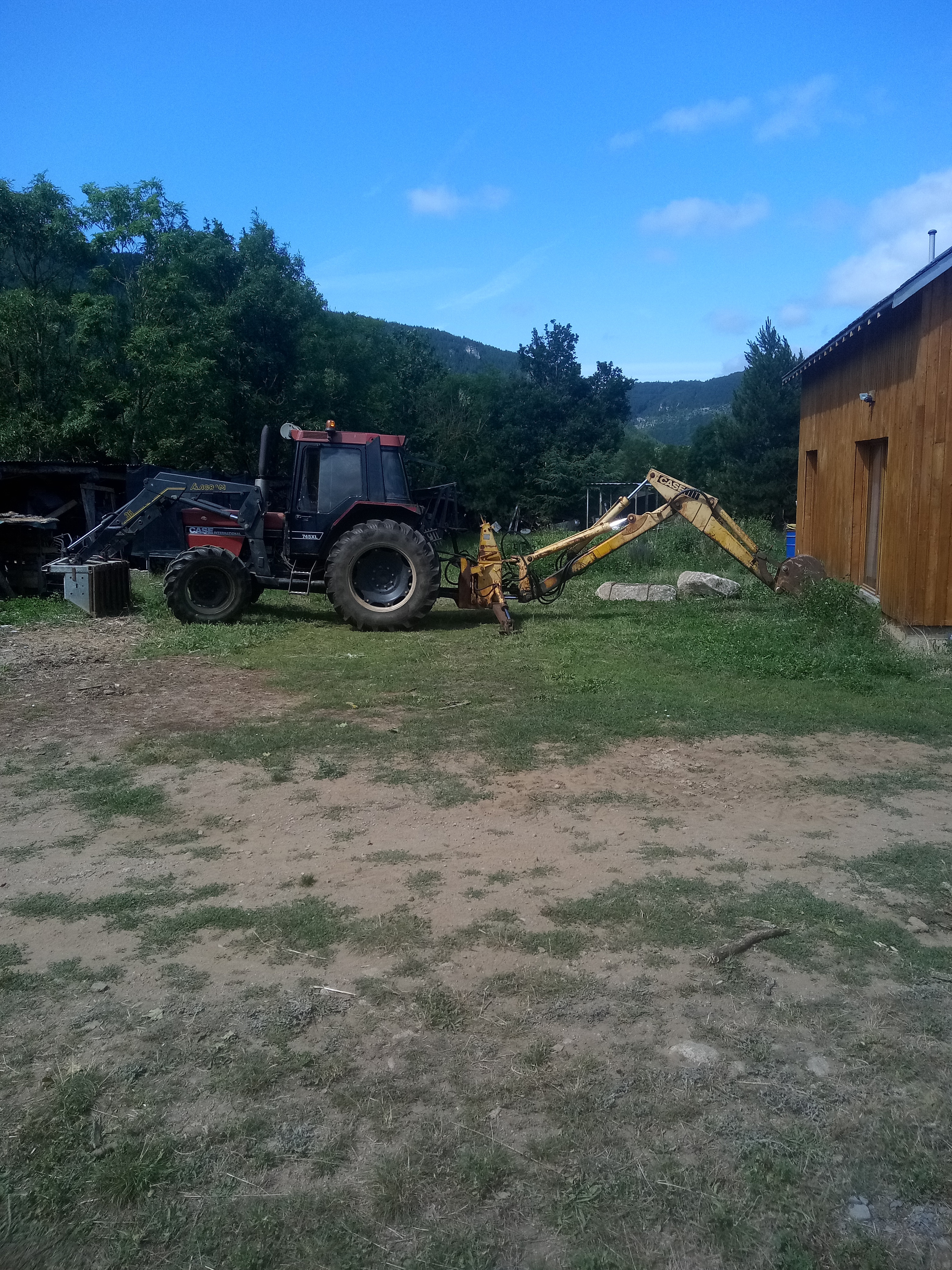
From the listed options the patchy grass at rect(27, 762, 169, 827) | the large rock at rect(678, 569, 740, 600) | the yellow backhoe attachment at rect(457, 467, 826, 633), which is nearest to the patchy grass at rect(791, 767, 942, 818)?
the patchy grass at rect(27, 762, 169, 827)

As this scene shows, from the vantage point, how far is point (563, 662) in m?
10.1

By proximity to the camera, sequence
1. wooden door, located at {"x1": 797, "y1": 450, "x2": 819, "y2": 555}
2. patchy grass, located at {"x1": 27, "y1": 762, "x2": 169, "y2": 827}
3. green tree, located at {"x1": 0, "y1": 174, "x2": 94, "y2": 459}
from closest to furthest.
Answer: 1. patchy grass, located at {"x1": 27, "y1": 762, "x2": 169, "y2": 827}
2. wooden door, located at {"x1": 797, "y1": 450, "x2": 819, "y2": 555}
3. green tree, located at {"x1": 0, "y1": 174, "x2": 94, "y2": 459}

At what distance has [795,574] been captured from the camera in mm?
13344

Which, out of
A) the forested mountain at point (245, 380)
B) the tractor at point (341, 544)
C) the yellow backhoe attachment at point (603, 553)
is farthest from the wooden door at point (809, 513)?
the forested mountain at point (245, 380)

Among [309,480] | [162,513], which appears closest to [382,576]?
[309,480]

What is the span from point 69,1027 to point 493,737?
13.5ft

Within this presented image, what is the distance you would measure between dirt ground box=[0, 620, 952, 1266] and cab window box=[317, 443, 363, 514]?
5.26 m

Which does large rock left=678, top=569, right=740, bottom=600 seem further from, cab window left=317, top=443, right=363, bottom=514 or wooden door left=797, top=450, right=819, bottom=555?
cab window left=317, top=443, right=363, bottom=514

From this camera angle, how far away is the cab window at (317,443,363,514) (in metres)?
12.5

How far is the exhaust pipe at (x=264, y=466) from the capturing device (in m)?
12.9

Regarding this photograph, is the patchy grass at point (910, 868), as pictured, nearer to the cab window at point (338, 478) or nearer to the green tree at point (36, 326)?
the cab window at point (338, 478)

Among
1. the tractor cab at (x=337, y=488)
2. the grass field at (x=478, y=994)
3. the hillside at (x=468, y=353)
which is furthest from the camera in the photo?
the hillside at (x=468, y=353)

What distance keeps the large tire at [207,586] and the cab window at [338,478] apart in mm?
1324

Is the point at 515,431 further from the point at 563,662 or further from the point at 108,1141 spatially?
the point at 108,1141
